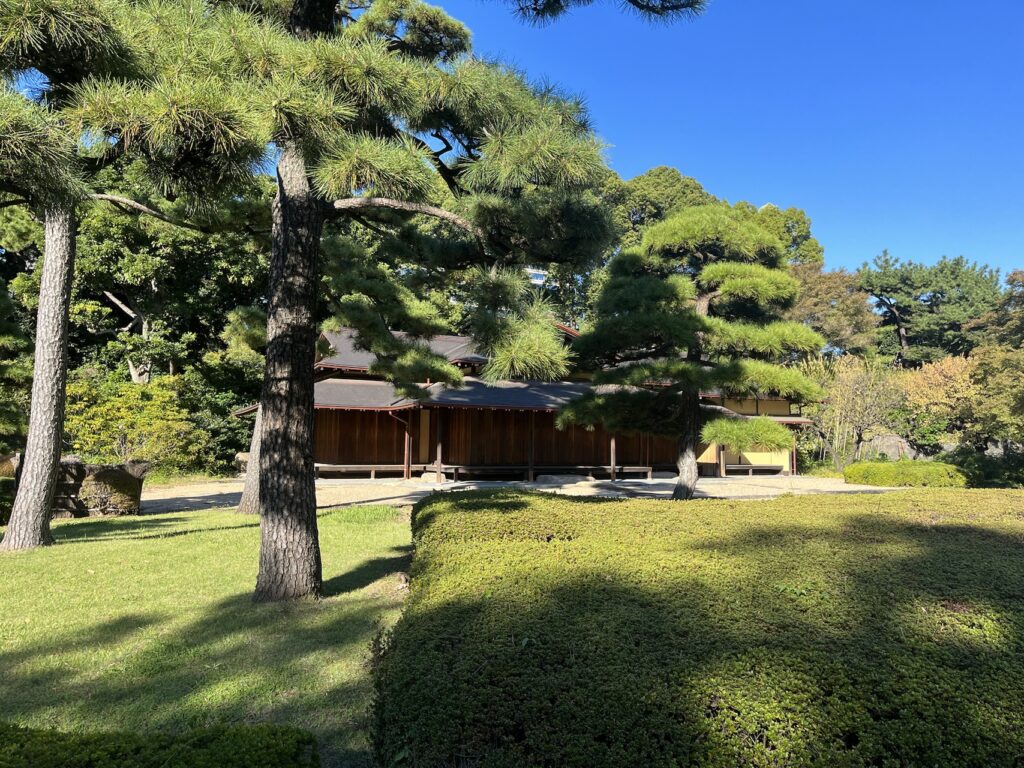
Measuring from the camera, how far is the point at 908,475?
17.8 m

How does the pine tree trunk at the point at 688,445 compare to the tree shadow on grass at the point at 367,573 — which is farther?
the pine tree trunk at the point at 688,445

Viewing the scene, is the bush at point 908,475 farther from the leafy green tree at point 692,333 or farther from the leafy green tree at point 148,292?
the leafy green tree at point 148,292

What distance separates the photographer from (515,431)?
19.5m

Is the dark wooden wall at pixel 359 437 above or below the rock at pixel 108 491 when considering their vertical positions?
above

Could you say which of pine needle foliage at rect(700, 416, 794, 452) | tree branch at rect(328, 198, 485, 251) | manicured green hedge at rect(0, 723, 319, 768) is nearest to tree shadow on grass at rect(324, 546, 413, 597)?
tree branch at rect(328, 198, 485, 251)

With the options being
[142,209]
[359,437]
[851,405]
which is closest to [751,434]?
[142,209]

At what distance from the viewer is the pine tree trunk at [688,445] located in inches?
429

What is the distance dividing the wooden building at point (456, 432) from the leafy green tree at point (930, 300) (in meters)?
24.7

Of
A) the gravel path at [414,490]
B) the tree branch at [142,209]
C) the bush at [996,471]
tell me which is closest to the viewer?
the tree branch at [142,209]

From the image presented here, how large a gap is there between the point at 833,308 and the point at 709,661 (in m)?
34.2

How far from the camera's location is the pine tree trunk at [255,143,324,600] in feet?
16.0

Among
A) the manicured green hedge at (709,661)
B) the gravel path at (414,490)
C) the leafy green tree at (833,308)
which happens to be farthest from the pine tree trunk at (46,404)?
the leafy green tree at (833,308)

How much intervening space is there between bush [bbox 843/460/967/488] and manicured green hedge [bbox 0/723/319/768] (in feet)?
61.1

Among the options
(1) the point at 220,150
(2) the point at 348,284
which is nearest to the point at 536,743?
(1) the point at 220,150
